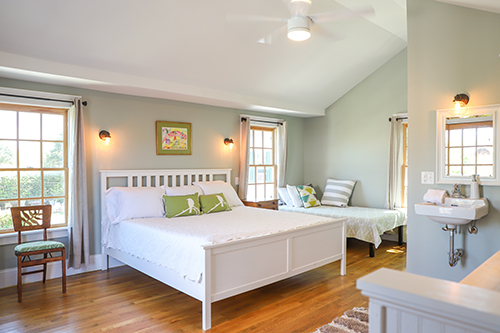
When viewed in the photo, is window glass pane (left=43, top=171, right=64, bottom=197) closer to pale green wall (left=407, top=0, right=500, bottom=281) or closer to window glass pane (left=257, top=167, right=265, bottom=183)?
window glass pane (left=257, top=167, right=265, bottom=183)

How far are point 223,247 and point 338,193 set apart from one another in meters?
3.76

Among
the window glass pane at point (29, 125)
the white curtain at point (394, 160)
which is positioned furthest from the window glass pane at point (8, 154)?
the white curtain at point (394, 160)

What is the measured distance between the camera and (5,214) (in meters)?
3.76

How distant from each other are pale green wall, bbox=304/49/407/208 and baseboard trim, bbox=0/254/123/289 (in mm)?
4063

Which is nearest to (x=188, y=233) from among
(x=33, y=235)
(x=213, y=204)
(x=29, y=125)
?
(x=213, y=204)

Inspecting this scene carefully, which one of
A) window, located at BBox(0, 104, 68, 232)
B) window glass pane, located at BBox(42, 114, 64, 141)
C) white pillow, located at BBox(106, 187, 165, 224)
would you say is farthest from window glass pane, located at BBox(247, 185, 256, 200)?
window glass pane, located at BBox(42, 114, 64, 141)

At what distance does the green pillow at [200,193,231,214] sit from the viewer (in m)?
4.47

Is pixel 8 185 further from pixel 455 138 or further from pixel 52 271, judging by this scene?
pixel 455 138

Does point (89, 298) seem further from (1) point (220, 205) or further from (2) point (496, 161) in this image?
(2) point (496, 161)

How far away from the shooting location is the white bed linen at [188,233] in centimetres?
293

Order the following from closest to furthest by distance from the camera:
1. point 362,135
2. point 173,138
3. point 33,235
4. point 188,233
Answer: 1. point 188,233
2. point 33,235
3. point 173,138
4. point 362,135

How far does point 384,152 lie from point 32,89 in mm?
5079

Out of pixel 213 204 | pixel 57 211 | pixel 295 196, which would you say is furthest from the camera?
pixel 295 196

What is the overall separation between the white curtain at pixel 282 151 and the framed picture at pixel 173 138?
73.1 inches
